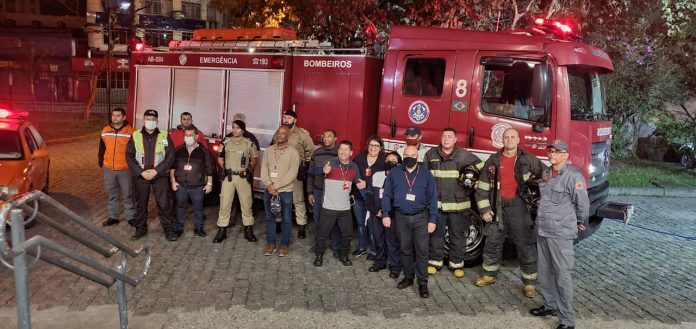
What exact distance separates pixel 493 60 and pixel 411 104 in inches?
40.5

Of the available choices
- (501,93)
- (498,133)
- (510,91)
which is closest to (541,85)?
(510,91)

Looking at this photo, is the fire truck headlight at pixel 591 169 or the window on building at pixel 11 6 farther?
the window on building at pixel 11 6

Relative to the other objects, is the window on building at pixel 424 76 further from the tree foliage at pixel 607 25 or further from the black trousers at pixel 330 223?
the tree foliage at pixel 607 25

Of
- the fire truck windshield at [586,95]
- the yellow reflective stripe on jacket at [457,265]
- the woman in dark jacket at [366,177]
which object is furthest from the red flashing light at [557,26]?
the yellow reflective stripe on jacket at [457,265]

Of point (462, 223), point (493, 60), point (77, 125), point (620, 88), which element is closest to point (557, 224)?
point (462, 223)

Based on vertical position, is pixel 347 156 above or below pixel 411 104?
below

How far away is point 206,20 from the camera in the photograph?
41.6m

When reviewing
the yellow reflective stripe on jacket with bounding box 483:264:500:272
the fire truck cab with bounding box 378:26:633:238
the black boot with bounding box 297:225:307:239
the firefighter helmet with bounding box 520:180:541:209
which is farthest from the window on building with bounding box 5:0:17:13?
the firefighter helmet with bounding box 520:180:541:209

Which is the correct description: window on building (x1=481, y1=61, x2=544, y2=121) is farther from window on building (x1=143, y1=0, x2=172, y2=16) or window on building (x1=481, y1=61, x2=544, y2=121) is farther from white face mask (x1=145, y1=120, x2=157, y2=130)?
window on building (x1=143, y1=0, x2=172, y2=16)

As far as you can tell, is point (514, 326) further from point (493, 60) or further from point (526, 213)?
point (493, 60)

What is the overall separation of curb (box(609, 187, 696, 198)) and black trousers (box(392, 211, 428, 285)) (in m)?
7.05

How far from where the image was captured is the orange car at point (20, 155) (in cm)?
685

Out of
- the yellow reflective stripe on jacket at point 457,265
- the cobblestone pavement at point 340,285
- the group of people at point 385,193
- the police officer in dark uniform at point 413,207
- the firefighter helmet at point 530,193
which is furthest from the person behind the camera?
the yellow reflective stripe on jacket at point 457,265

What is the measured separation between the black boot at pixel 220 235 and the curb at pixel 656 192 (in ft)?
25.5
